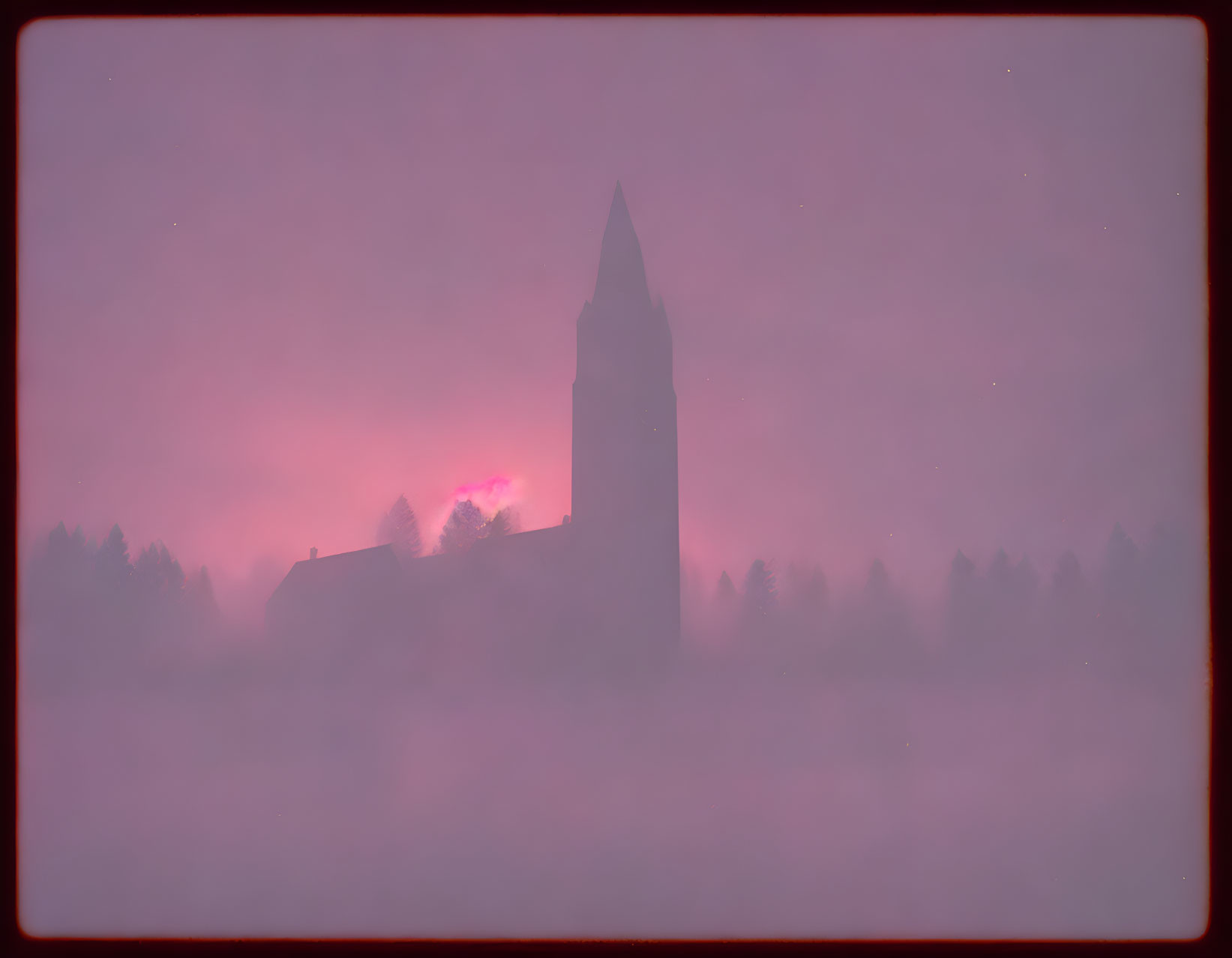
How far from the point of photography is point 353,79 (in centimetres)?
300

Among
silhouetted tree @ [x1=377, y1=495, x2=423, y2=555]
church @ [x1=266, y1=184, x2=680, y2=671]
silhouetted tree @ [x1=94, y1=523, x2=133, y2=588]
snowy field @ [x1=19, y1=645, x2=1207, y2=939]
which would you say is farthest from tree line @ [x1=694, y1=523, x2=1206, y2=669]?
silhouetted tree @ [x1=94, y1=523, x2=133, y2=588]

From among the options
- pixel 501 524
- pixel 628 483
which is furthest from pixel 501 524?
pixel 628 483

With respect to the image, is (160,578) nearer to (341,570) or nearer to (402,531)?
(341,570)

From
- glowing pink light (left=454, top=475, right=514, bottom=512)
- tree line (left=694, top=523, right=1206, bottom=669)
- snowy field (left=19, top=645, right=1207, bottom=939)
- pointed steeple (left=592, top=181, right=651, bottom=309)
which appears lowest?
snowy field (left=19, top=645, right=1207, bottom=939)

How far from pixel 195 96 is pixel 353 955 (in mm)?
2878

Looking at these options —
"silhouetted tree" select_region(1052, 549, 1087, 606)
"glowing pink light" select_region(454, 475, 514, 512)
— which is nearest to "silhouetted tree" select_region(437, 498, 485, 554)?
"glowing pink light" select_region(454, 475, 514, 512)

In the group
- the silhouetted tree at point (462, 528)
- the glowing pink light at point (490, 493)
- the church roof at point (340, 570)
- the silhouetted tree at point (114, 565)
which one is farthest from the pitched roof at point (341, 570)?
the silhouetted tree at point (114, 565)

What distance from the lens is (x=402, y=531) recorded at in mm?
2877

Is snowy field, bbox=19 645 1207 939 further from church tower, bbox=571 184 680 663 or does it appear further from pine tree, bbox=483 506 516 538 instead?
pine tree, bbox=483 506 516 538

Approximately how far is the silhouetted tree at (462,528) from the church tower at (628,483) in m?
0.30

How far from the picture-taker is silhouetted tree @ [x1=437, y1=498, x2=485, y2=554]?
9.43 ft

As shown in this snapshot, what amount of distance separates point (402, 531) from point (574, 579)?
1.87 feet

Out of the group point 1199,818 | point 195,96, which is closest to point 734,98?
point 195,96

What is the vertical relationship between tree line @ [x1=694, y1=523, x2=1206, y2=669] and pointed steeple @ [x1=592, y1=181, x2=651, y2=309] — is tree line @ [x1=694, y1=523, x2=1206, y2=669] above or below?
below
